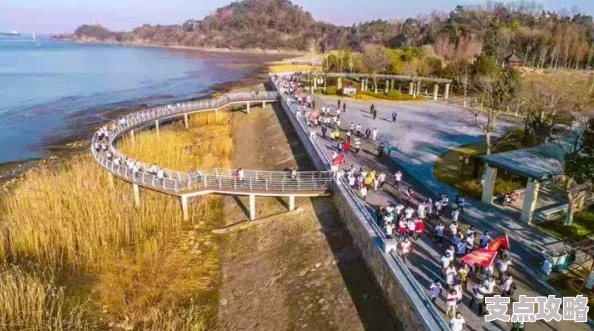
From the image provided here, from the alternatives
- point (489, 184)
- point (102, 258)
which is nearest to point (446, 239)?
point (489, 184)

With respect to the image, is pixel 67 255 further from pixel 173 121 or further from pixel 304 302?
pixel 173 121

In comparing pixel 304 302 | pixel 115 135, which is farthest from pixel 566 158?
pixel 115 135

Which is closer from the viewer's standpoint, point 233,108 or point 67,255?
point 67,255

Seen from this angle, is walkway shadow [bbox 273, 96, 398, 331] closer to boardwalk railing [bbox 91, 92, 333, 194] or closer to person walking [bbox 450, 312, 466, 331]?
boardwalk railing [bbox 91, 92, 333, 194]

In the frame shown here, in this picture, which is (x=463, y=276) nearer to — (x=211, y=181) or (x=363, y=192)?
(x=363, y=192)

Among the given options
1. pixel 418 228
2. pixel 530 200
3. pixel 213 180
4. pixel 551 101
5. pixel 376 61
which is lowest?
pixel 213 180

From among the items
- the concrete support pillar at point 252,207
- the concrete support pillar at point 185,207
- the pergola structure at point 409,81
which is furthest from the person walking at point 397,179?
the pergola structure at point 409,81

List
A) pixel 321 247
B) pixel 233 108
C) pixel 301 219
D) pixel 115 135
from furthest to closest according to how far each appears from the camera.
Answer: pixel 233 108 → pixel 115 135 → pixel 301 219 → pixel 321 247
